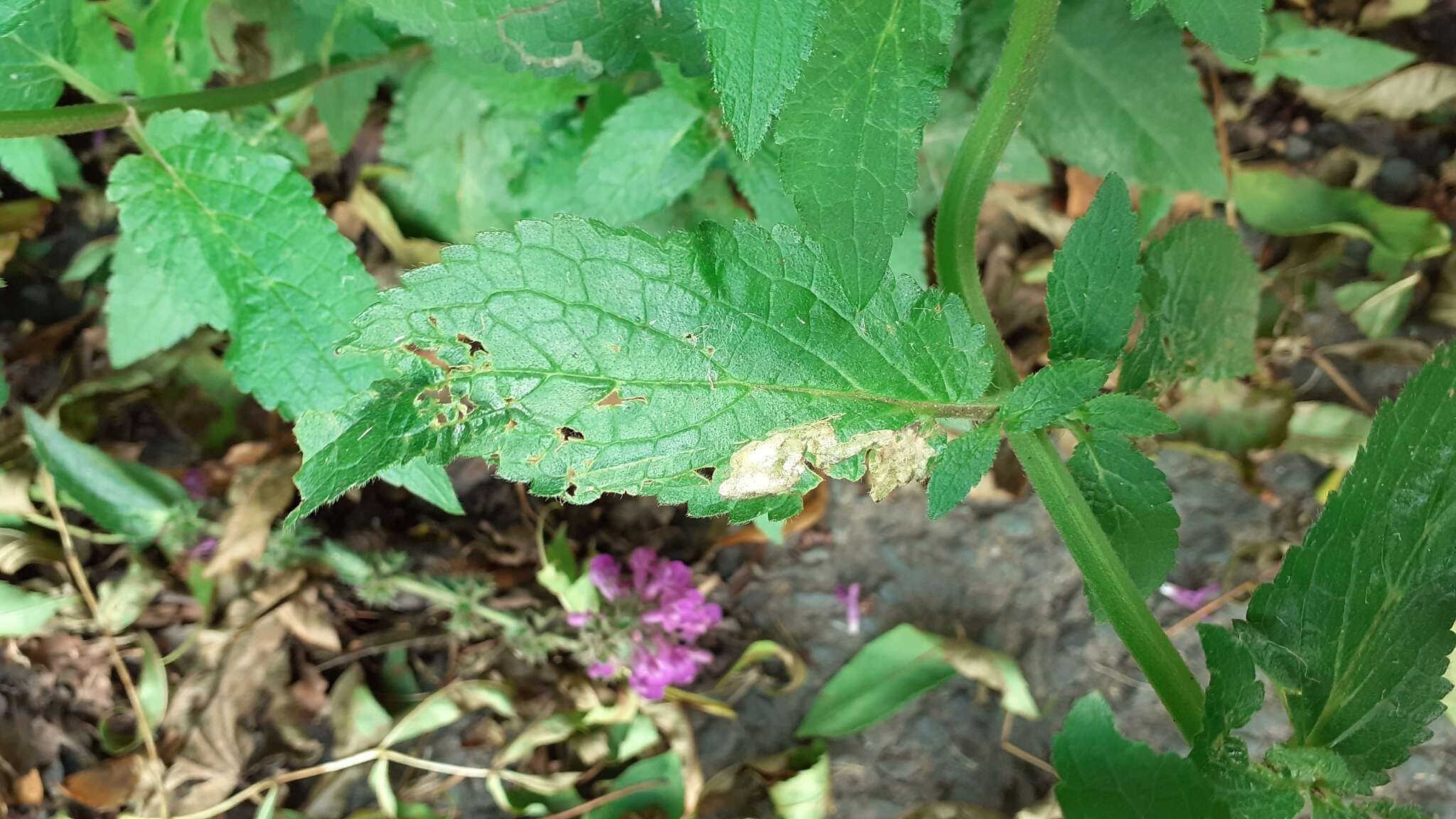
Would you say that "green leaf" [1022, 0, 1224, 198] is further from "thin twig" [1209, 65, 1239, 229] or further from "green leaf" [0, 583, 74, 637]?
"green leaf" [0, 583, 74, 637]

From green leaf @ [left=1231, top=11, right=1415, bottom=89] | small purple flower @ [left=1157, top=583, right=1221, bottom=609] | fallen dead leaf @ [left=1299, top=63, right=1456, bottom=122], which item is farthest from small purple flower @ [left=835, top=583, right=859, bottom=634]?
fallen dead leaf @ [left=1299, top=63, right=1456, bottom=122]


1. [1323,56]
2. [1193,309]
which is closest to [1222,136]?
[1323,56]

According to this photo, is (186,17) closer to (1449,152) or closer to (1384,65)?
(1384,65)

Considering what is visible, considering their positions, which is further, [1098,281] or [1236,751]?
[1098,281]

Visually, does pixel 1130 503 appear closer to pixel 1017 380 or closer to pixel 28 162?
pixel 1017 380

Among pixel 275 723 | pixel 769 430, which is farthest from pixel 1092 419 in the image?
pixel 275 723

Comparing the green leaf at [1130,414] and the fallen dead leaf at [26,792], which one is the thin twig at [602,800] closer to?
the fallen dead leaf at [26,792]
